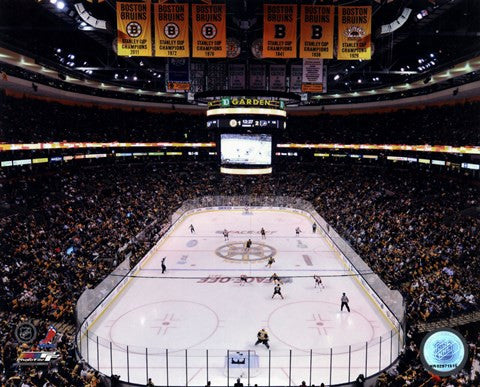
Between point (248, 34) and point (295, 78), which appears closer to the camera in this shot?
point (295, 78)

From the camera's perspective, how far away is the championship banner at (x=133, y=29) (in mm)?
12086

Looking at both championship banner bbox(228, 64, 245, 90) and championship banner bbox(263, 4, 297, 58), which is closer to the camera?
championship banner bbox(263, 4, 297, 58)

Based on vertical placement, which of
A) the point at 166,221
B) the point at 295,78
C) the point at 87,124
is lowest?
the point at 166,221

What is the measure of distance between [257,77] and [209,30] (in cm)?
870

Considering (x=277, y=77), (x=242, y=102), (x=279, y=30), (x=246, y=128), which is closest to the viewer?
(x=279, y=30)

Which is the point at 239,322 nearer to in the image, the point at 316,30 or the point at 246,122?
the point at 316,30

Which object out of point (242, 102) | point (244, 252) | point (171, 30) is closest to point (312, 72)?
point (242, 102)

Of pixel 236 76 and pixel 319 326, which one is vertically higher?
pixel 236 76

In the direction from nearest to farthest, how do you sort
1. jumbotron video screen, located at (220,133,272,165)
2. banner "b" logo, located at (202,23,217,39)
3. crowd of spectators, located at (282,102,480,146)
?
banner "b" logo, located at (202,23,217,39) → jumbotron video screen, located at (220,133,272,165) → crowd of spectators, located at (282,102,480,146)

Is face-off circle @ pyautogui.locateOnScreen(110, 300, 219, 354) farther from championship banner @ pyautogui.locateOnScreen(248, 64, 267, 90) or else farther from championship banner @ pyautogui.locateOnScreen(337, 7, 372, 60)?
championship banner @ pyautogui.locateOnScreen(248, 64, 267, 90)

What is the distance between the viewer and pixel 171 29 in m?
12.3

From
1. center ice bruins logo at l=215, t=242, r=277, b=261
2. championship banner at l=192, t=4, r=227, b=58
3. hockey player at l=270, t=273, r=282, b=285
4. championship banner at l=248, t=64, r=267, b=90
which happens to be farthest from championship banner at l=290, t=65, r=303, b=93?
center ice bruins logo at l=215, t=242, r=277, b=261

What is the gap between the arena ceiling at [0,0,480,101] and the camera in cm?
1545

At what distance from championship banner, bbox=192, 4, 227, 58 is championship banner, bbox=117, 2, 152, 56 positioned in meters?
1.43
